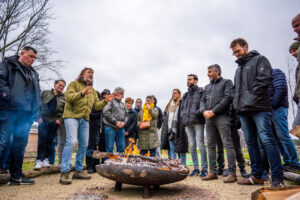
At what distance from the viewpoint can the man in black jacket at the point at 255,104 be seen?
3.10 m

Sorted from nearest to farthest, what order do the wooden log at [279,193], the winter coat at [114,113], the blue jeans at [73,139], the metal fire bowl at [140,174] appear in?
the wooden log at [279,193] < the metal fire bowl at [140,174] < the blue jeans at [73,139] < the winter coat at [114,113]

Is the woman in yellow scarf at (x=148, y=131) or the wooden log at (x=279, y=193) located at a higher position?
the woman in yellow scarf at (x=148, y=131)

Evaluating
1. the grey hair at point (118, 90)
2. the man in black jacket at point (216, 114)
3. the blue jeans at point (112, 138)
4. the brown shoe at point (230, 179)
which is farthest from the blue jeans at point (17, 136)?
the brown shoe at point (230, 179)

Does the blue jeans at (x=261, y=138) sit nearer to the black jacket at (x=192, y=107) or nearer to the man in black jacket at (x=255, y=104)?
the man in black jacket at (x=255, y=104)

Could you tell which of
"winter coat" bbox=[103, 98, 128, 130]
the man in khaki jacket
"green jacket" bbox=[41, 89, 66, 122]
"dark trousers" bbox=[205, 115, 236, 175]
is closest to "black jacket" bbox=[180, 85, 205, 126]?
"dark trousers" bbox=[205, 115, 236, 175]

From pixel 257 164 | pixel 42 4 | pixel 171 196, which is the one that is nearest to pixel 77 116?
pixel 171 196

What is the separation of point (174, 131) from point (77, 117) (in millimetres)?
2426

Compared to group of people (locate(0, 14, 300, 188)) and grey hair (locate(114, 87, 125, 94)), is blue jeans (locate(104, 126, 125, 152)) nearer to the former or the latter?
group of people (locate(0, 14, 300, 188))

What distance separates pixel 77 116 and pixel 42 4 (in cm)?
1216

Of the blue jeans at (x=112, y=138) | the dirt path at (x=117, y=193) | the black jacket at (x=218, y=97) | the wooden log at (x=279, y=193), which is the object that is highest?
the black jacket at (x=218, y=97)

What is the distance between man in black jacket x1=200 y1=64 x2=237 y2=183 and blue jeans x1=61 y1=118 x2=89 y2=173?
97.2 inches

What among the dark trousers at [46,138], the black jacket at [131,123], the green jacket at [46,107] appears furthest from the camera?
the black jacket at [131,123]

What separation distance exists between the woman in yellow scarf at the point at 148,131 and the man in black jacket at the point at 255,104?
2.73 meters

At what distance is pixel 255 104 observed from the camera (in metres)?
3.24
